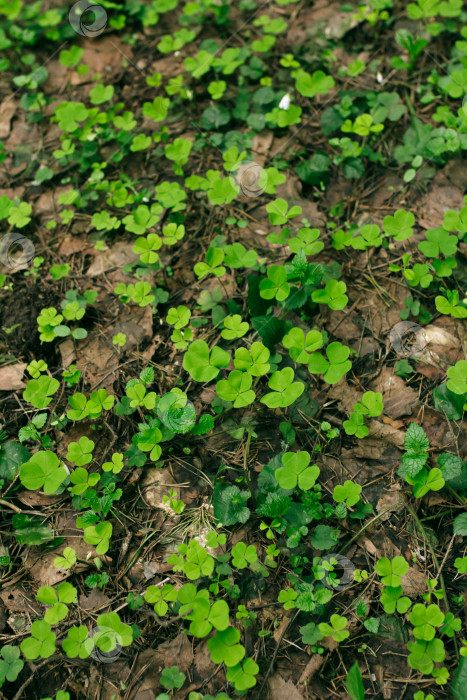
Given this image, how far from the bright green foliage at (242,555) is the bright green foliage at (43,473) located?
0.68 meters

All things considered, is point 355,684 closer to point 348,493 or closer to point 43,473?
point 348,493

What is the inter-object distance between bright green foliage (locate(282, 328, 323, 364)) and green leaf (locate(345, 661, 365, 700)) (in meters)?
1.05

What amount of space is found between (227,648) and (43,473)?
885 mm

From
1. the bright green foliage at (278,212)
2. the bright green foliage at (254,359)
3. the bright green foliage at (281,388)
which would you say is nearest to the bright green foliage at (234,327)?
the bright green foliage at (254,359)

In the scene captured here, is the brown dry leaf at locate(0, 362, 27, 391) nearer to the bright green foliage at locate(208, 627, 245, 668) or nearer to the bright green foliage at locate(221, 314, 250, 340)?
the bright green foliage at locate(221, 314, 250, 340)

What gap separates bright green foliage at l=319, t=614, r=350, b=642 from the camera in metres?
1.60

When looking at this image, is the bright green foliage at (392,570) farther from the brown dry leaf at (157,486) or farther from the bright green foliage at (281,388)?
the brown dry leaf at (157,486)

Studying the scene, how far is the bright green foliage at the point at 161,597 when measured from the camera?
66.2 inches

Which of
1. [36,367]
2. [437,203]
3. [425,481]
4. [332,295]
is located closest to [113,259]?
[36,367]

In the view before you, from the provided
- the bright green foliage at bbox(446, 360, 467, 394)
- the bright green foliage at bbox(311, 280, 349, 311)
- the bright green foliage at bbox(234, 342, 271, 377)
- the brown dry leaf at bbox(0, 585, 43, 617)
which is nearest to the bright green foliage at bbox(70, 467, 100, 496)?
the brown dry leaf at bbox(0, 585, 43, 617)

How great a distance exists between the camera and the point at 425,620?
161 cm

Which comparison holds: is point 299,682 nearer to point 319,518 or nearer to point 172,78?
point 319,518

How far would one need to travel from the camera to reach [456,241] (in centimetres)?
219

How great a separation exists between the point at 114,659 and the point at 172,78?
301 cm
